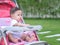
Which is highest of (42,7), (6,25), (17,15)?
(17,15)

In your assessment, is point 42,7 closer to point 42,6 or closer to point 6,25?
point 42,6

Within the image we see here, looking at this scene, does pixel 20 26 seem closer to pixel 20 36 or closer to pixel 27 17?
pixel 20 36

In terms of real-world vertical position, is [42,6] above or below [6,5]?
below

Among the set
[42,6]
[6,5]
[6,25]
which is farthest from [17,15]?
[42,6]

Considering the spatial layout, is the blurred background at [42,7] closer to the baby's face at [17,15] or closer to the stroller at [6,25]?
the stroller at [6,25]

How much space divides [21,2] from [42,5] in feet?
3.45

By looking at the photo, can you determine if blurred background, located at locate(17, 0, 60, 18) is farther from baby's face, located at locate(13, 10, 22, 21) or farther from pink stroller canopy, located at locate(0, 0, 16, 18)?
baby's face, located at locate(13, 10, 22, 21)

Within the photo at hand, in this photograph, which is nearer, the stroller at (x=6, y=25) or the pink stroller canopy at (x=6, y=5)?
the stroller at (x=6, y=25)

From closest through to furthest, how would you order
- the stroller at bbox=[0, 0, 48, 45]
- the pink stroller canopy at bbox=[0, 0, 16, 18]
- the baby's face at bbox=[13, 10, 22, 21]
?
the stroller at bbox=[0, 0, 48, 45] < the baby's face at bbox=[13, 10, 22, 21] < the pink stroller canopy at bbox=[0, 0, 16, 18]

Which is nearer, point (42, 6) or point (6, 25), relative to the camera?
point (6, 25)

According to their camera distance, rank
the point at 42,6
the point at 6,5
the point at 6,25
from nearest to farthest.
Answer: the point at 6,25
the point at 6,5
the point at 42,6

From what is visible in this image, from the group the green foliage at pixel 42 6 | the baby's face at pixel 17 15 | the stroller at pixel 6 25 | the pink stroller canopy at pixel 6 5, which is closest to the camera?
the stroller at pixel 6 25

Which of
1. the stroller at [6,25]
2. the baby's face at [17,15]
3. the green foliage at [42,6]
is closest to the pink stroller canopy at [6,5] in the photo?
the stroller at [6,25]

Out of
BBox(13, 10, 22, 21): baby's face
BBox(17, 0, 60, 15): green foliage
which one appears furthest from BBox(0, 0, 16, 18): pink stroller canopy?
BBox(17, 0, 60, 15): green foliage
